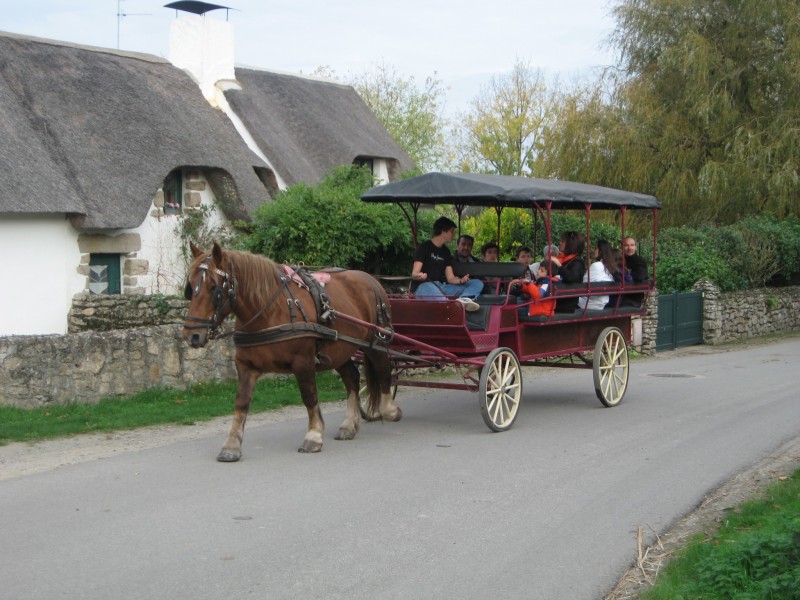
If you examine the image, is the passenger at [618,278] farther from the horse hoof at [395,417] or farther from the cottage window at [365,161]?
the cottage window at [365,161]

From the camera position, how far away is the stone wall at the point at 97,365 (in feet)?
36.6

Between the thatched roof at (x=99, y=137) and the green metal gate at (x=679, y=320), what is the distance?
9.00 m

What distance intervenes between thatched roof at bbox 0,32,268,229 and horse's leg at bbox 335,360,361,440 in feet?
29.3

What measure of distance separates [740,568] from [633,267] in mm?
8005

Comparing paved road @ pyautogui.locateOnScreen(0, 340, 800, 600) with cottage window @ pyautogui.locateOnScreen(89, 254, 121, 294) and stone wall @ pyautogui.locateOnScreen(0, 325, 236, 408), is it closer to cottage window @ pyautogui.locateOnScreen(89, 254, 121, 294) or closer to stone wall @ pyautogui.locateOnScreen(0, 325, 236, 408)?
stone wall @ pyautogui.locateOnScreen(0, 325, 236, 408)

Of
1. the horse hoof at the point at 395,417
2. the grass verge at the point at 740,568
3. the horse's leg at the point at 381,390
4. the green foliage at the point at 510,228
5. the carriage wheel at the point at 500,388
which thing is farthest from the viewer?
the green foliage at the point at 510,228

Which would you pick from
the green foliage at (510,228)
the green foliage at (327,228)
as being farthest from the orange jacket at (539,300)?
the green foliage at (510,228)

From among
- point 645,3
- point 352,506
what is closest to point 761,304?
point 645,3

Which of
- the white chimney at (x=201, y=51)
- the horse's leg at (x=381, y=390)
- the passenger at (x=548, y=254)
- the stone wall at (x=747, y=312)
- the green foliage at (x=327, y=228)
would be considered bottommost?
the horse's leg at (x=381, y=390)

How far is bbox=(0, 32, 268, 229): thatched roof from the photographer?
17766 millimetres

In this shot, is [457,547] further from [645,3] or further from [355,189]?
[645,3]

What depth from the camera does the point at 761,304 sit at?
24.6m

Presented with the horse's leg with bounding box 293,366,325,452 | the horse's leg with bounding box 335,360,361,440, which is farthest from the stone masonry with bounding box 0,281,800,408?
the horse's leg with bounding box 293,366,325,452

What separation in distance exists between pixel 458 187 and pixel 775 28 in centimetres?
2076
